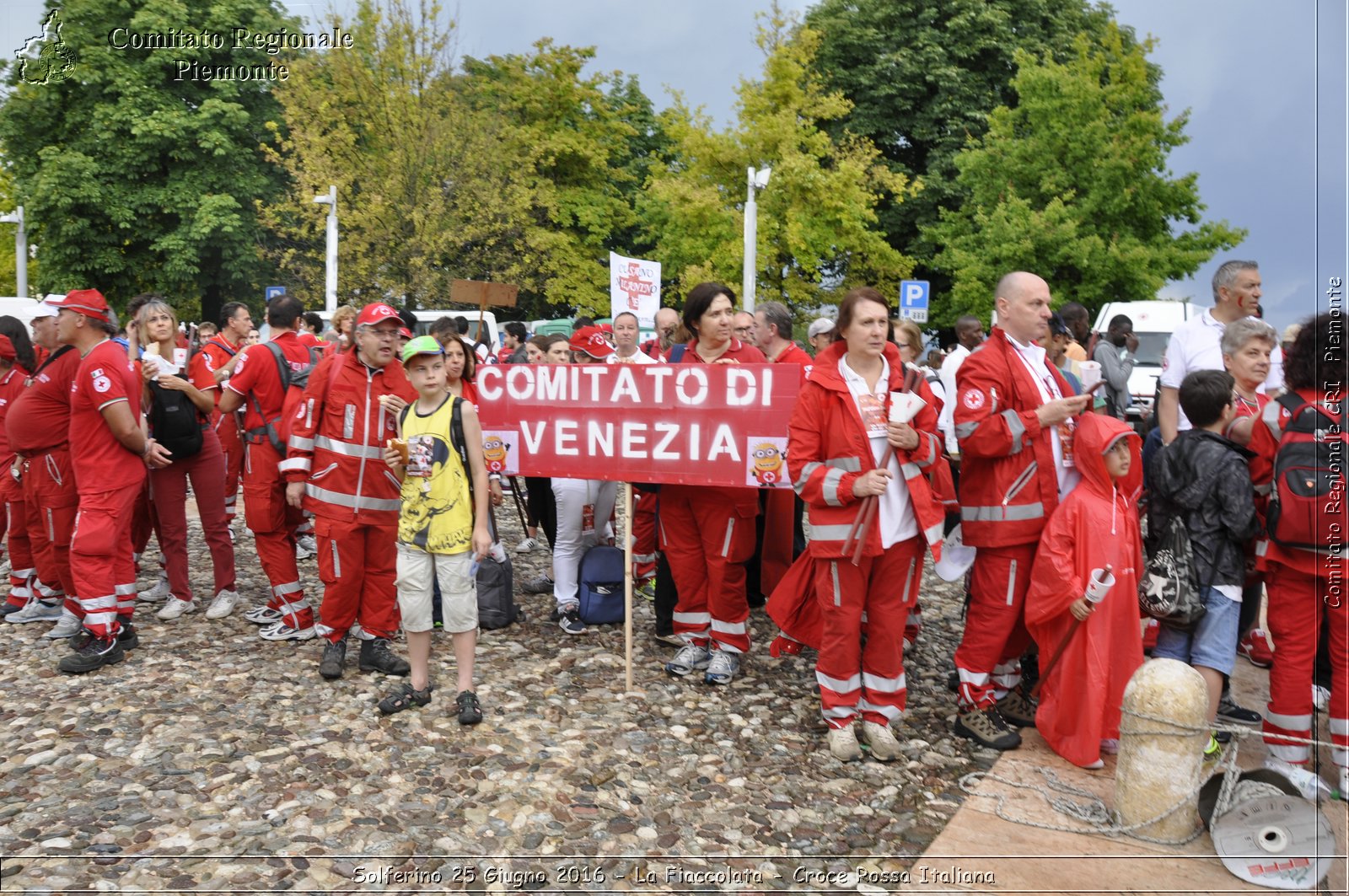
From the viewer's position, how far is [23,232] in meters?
28.2

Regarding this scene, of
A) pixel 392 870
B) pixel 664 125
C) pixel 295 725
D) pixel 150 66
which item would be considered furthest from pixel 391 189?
pixel 392 870

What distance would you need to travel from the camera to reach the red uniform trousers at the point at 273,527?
6.46 metres

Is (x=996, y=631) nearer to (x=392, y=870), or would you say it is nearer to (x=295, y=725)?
(x=392, y=870)

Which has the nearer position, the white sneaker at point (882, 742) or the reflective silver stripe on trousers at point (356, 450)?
the white sneaker at point (882, 742)

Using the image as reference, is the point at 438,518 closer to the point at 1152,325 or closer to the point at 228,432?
the point at 228,432

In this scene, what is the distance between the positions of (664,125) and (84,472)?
2085 cm

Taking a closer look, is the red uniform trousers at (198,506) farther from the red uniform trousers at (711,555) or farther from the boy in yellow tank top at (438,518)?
the red uniform trousers at (711,555)

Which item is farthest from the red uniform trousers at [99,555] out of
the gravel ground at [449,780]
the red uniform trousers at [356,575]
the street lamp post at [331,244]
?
the street lamp post at [331,244]

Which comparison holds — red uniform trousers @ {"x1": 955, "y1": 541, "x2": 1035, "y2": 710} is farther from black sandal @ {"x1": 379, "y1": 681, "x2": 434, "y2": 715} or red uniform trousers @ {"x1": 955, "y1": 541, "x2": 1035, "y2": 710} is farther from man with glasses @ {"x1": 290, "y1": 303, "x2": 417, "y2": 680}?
man with glasses @ {"x1": 290, "y1": 303, "x2": 417, "y2": 680}

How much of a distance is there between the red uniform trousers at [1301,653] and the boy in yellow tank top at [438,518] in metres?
3.87

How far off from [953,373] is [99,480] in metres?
5.81

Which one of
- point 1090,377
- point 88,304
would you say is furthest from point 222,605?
point 1090,377

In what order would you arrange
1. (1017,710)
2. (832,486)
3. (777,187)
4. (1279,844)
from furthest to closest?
(777,187), (1017,710), (832,486), (1279,844)

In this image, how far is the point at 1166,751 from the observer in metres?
3.81
